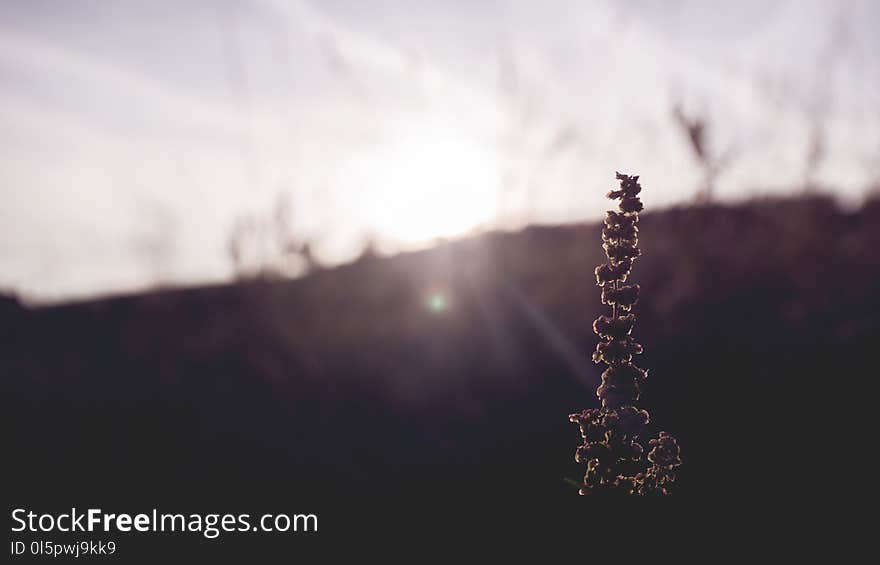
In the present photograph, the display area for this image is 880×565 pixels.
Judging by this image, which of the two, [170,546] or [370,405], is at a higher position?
[370,405]

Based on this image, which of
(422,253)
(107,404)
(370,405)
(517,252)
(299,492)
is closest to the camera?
(299,492)

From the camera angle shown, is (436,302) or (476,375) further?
(436,302)

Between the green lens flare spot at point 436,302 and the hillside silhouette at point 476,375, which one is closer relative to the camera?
the hillside silhouette at point 476,375

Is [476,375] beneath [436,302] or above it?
beneath

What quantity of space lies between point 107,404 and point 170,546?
90.8 inches

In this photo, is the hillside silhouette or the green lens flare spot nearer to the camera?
the hillside silhouette

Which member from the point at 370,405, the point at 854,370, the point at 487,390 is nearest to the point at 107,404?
the point at 370,405

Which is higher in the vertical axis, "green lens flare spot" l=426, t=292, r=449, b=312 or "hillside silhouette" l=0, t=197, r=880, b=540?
"green lens flare spot" l=426, t=292, r=449, b=312

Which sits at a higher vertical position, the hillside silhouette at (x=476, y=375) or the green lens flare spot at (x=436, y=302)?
the green lens flare spot at (x=436, y=302)

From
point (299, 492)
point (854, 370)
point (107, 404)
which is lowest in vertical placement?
point (299, 492)

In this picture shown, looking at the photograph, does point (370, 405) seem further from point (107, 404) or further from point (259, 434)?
point (107, 404)

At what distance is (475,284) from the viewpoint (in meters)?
4.79

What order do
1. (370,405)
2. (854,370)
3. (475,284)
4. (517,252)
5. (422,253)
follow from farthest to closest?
(422,253), (517,252), (475,284), (370,405), (854,370)

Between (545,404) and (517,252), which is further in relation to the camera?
(517,252)
